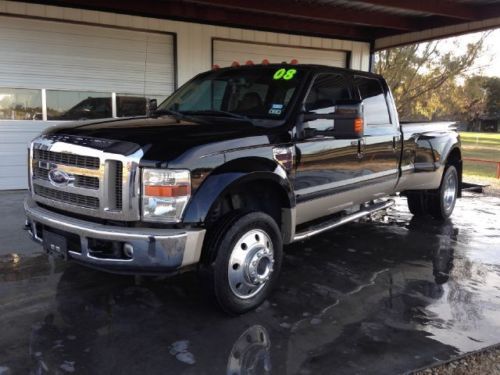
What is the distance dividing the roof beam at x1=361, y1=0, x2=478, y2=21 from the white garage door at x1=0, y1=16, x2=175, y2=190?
4.65 metres

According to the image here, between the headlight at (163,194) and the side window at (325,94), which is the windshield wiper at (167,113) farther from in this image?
the headlight at (163,194)

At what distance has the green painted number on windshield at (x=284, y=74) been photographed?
4758 mm

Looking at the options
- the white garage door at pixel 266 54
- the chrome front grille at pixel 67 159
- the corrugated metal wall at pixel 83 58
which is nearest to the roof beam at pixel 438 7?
the white garage door at pixel 266 54

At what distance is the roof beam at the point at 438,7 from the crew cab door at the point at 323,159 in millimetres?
4452

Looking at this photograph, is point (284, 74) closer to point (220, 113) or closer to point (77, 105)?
point (220, 113)

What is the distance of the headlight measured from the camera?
3.36m

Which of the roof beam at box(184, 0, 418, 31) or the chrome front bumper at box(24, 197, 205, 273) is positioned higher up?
the roof beam at box(184, 0, 418, 31)

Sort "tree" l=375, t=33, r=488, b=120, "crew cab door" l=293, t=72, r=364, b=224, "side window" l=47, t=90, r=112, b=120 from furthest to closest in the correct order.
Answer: "tree" l=375, t=33, r=488, b=120 < "side window" l=47, t=90, r=112, b=120 < "crew cab door" l=293, t=72, r=364, b=224

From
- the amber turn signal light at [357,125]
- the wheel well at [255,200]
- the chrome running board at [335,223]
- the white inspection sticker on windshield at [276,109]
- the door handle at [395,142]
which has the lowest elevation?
the chrome running board at [335,223]

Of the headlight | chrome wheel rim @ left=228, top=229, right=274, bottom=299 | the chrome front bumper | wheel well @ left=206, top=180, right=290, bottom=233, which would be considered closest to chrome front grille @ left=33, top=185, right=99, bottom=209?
the chrome front bumper

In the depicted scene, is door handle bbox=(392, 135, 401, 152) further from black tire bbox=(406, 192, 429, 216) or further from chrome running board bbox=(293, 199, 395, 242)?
black tire bbox=(406, 192, 429, 216)

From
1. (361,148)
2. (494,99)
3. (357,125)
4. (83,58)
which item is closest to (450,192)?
(361,148)

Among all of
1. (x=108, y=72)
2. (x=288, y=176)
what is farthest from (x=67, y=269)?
(x=108, y=72)

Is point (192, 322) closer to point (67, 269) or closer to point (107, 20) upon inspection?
point (67, 269)
